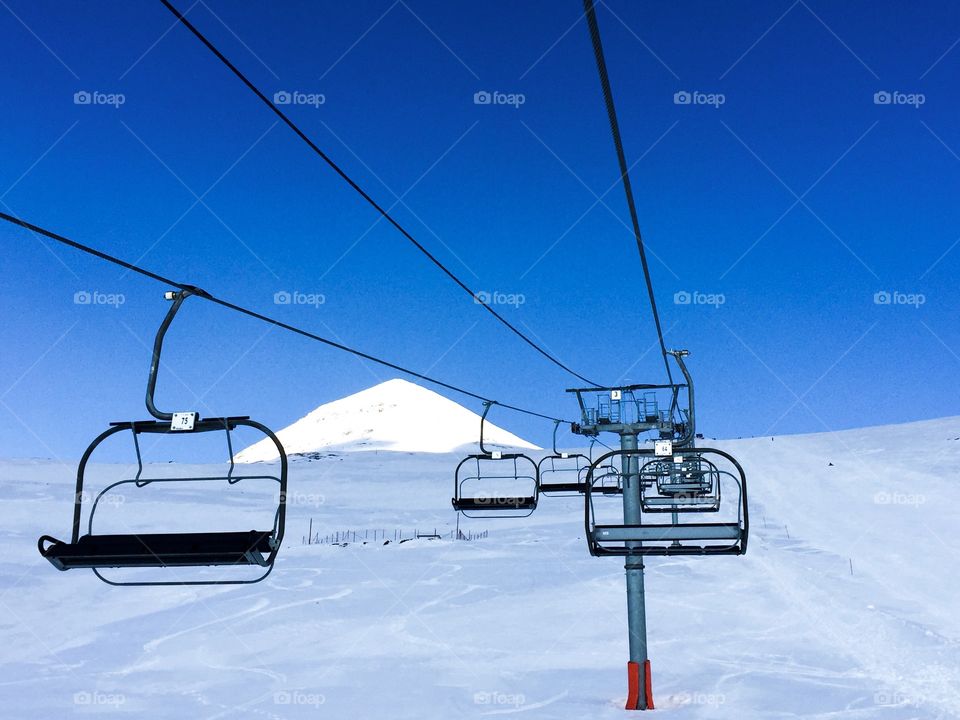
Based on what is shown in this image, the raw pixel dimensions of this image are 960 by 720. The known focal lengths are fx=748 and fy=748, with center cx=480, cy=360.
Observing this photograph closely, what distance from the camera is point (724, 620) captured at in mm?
21719

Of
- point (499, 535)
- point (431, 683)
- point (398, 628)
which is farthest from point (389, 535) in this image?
point (431, 683)

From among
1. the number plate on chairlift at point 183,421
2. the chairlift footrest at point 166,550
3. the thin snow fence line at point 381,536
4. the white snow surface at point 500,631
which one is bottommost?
the white snow surface at point 500,631

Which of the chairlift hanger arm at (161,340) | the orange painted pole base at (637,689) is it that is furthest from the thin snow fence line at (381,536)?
the chairlift hanger arm at (161,340)

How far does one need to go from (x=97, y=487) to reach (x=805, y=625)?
5173 cm

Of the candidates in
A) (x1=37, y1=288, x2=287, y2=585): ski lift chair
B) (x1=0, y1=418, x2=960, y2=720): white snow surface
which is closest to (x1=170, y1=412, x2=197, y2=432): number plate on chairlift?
(x1=37, y1=288, x2=287, y2=585): ski lift chair

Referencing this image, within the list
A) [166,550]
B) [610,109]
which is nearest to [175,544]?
[166,550]

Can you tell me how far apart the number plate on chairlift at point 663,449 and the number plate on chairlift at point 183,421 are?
179 inches

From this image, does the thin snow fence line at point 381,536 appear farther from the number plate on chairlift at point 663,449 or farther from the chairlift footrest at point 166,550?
the chairlift footrest at point 166,550

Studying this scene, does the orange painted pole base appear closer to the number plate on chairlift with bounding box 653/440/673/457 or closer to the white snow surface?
the white snow surface

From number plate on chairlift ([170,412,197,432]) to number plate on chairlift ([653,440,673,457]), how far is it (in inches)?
179

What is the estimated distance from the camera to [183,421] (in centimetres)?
561

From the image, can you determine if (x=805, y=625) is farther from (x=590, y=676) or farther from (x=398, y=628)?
(x=398, y=628)

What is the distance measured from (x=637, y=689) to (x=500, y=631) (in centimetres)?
804

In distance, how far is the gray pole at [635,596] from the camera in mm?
12492
